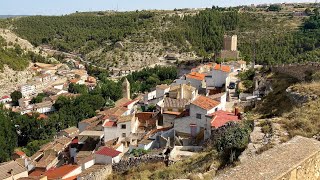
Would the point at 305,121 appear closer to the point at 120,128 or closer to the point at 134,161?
the point at 134,161

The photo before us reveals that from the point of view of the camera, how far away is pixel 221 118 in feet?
55.5

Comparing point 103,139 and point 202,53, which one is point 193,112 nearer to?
point 103,139

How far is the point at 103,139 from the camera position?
2108cm

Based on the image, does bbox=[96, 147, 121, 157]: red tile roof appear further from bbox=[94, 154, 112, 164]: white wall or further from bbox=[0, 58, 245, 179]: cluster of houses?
bbox=[94, 154, 112, 164]: white wall

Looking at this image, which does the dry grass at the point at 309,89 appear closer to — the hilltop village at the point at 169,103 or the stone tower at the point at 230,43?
the hilltop village at the point at 169,103

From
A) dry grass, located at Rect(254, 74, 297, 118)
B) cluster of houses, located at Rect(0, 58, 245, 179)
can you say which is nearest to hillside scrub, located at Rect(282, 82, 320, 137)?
dry grass, located at Rect(254, 74, 297, 118)

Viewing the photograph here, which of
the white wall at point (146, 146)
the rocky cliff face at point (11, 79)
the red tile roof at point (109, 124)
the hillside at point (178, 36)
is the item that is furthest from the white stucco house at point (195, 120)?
the rocky cliff face at point (11, 79)

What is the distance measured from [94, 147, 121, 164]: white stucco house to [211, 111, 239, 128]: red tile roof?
15.2ft

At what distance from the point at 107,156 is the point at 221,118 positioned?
5514mm

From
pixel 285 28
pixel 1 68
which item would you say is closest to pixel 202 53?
pixel 285 28

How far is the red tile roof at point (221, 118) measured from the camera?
1630 centimetres

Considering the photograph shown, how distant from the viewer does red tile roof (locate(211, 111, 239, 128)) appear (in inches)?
642

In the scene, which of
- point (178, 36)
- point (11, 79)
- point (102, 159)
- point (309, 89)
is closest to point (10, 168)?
point (102, 159)

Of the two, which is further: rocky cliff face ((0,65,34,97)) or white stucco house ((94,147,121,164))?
rocky cliff face ((0,65,34,97))
